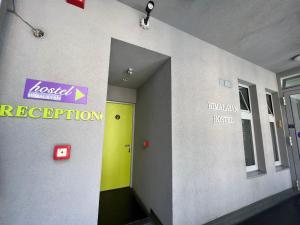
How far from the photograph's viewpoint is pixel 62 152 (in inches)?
43.9

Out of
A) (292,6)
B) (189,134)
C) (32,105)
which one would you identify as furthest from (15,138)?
(292,6)

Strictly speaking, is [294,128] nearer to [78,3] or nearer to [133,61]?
[133,61]

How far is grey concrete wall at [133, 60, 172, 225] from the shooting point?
1.73 meters

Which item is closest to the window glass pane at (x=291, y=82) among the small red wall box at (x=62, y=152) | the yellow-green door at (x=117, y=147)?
the yellow-green door at (x=117, y=147)

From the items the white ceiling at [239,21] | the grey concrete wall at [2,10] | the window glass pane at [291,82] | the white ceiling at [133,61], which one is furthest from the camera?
the window glass pane at [291,82]

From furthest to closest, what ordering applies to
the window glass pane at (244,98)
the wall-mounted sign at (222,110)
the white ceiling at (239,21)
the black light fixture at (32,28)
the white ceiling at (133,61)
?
1. the window glass pane at (244,98)
2. the wall-mounted sign at (222,110)
3. the white ceiling at (133,61)
4. the white ceiling at (239,21)
5. the black light fixture at (32,28)

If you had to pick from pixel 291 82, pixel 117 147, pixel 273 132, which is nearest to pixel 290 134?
pixel 273 132

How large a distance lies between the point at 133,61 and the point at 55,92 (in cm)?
121

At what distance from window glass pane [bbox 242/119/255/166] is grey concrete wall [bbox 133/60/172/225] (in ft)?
6.66

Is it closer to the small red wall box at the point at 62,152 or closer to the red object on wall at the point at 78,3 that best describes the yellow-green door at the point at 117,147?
the small red wall box at the point at 62,152

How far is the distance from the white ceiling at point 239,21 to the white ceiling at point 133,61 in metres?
0.52

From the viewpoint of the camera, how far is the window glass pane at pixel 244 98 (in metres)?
2.93

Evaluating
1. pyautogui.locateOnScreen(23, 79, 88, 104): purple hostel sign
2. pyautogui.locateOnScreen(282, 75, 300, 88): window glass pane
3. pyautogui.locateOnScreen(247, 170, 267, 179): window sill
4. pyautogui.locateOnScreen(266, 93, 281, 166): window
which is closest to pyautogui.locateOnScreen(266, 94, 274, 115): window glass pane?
pyautogui.locateOnScreen(266, 93, 281, 166): window

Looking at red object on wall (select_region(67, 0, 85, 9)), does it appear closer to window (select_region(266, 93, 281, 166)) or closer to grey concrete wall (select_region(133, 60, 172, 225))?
grey concrete wall (select_region(133, 60, 172, 225))
